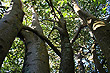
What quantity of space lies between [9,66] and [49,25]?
3734mm

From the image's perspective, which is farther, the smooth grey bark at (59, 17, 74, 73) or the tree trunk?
the smooth grey bark at (59, 17, 74, 73)

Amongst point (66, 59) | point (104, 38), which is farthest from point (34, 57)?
point (104, 38)

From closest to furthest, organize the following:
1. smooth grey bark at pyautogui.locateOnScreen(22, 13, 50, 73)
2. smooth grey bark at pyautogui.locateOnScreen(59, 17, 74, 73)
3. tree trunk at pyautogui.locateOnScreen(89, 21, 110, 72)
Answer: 1. tree trunk at pyautogui.locateOnScreen(89, 21, 110, 72)
2. smooth grey bark at pyautogui.locateOnScreen(22, 13, 50, 73)
3. smooth grey bark at pyautogui.locateOnScreen(59, 17, 74, 73)

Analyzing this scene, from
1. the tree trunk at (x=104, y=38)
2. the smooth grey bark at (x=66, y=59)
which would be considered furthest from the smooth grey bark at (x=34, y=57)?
the tree trunk at (x=104, y=38)

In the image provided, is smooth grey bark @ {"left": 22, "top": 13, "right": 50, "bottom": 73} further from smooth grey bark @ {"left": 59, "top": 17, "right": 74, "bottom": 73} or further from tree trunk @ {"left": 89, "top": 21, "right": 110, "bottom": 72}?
tree trunk @ {"left": 89, "top": 21, "right": 110, "bottom": 72}

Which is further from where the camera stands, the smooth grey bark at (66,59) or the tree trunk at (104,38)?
the smooth grey bark at (66,59)

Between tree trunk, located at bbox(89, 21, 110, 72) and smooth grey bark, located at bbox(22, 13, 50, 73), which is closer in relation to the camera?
tree trunk, located at bbox(89, 21, 110, 72)

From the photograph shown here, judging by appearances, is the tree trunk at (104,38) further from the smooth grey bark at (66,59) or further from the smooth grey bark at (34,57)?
the smooth grey bark at (34,57)

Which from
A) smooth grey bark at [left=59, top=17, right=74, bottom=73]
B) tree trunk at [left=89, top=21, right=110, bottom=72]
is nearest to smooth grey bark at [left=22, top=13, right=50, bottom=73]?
smooth grey bark at [left=59, top=17, right=74, bottom=73]

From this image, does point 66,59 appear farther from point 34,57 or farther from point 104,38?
point 104,38

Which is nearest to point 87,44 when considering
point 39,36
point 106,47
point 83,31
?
point 83,31

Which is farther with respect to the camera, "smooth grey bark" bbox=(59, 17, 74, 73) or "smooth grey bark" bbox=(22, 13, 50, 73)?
"smooth grey bark" bbox=(59, 17, 74, 73)

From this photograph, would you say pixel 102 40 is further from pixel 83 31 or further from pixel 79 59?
pixel 83 31

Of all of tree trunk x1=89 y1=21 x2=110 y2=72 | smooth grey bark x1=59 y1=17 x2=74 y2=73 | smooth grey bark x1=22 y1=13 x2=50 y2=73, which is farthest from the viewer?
smooth grey bark x1=59 y1=17 x2=74 y2=73
